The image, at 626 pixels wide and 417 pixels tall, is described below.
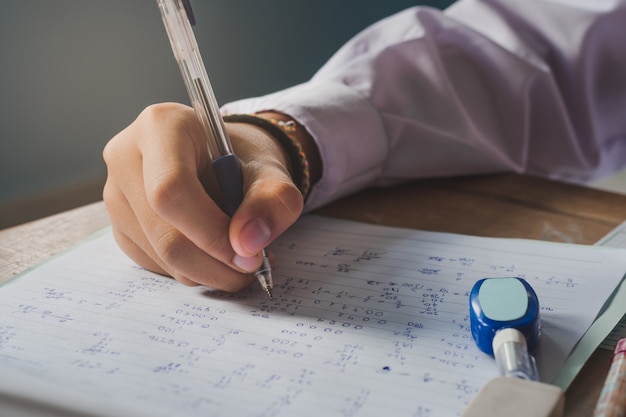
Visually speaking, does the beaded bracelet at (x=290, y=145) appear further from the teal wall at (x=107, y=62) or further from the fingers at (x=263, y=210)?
the teal wall at (x=107, y=62)

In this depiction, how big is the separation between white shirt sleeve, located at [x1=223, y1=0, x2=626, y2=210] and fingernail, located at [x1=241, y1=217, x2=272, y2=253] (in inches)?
7.9

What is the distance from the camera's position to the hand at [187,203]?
Answer: 432 millimetres

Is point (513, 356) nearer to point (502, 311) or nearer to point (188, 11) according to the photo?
point (502, 311)

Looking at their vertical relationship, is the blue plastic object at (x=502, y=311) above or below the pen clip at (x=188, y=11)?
below

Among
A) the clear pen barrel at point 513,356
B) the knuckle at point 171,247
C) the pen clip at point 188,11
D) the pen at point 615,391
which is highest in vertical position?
the pen clip at point 188,11

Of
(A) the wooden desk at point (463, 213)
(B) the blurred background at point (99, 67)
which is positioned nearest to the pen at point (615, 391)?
(A) the wooden desk at point (463, 213)

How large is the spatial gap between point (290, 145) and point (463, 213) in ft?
0.51

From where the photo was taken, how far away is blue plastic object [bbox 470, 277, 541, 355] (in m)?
0.37

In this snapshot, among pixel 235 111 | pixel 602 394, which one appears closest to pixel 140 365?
pixel 602 394

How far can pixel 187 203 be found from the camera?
1.42 feet

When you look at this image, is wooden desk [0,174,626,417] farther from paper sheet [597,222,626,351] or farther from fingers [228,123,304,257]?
fingers [228,123,304,257]

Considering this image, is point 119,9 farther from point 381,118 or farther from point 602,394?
point 602,394

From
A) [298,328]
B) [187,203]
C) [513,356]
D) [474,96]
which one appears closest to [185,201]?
[187,203]

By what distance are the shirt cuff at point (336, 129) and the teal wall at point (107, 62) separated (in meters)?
0.69
